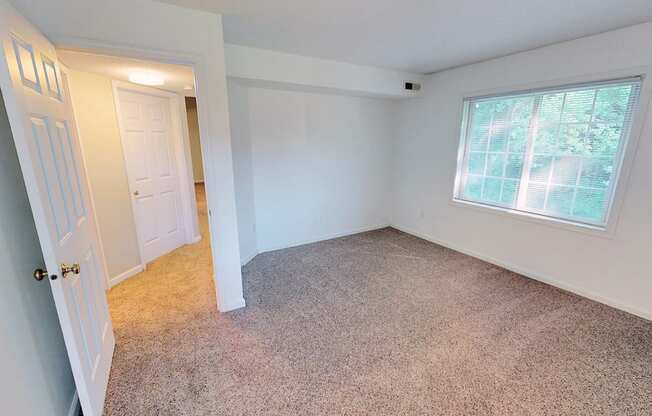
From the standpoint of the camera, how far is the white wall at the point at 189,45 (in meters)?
1.64

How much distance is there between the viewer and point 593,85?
2.53 m

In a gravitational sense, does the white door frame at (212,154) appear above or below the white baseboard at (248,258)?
above

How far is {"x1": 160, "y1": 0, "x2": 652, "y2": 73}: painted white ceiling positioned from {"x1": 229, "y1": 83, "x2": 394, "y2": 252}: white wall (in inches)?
32.1

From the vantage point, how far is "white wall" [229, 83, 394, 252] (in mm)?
3461

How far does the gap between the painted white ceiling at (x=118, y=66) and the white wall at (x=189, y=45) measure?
8.3 inches

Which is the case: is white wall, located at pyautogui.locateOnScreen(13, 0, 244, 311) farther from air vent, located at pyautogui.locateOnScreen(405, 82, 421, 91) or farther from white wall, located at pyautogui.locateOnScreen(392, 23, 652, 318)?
white wall, located at pyautogui.locateOnScreen(392, 23, 652, 318)

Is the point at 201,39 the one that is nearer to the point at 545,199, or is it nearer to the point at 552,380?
the point at 552,380

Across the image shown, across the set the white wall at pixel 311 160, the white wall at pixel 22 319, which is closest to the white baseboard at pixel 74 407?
the white wall at pixel 22 319

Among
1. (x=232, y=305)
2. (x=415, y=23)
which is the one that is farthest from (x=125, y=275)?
(x=415, y=23)

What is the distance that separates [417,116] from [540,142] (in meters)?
1.65

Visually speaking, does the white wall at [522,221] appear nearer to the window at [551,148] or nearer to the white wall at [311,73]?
the window at [551,148]

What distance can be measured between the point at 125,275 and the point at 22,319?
207cm

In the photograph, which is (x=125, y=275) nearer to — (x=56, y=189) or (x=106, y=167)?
(x=106, y=167)

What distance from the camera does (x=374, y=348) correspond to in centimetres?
206
